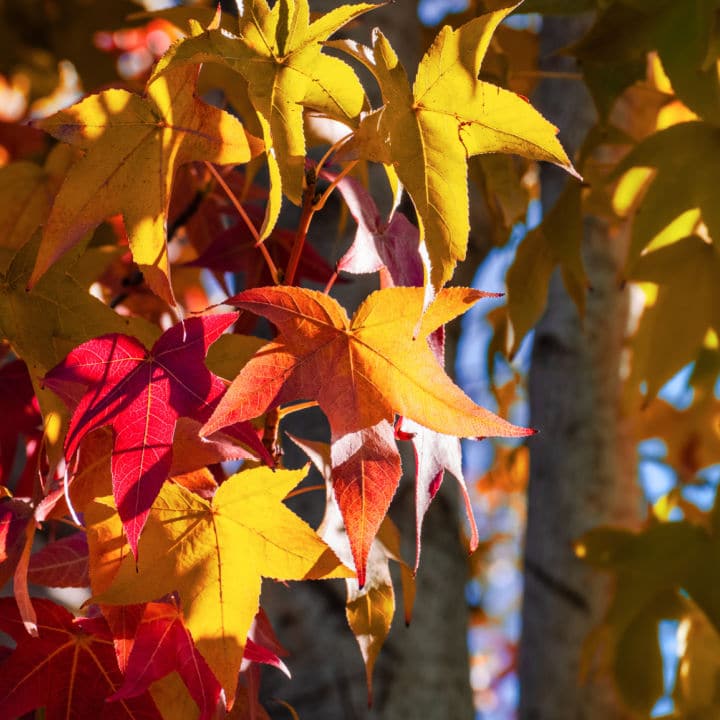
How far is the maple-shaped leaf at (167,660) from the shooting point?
1.60 ft

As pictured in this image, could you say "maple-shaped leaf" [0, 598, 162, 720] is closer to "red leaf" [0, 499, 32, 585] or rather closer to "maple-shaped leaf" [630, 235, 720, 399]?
"red leaf" [0, 499, 32, 585]

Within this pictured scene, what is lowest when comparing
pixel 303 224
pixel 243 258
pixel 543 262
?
pixel 543 262

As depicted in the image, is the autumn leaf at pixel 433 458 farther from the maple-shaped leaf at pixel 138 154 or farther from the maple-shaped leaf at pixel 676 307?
the maple-shaped leaf at pixel 676 307

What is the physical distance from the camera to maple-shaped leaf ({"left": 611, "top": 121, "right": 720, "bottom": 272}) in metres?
0.81

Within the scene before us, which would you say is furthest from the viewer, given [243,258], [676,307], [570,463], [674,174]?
[570,463]

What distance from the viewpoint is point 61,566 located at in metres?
0.55

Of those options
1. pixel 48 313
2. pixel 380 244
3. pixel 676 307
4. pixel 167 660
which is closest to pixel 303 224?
pixel 380 244

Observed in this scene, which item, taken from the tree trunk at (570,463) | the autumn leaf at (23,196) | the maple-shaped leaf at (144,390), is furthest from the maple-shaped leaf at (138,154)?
the tree trunk at (570,463)

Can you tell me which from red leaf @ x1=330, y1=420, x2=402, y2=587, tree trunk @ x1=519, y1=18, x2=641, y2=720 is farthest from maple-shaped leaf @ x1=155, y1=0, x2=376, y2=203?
tree trunk @ x1=519, y1=18, x2=641, y2=720

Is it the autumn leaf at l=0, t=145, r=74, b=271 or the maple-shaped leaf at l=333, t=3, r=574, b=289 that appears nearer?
the maple-shaped leaf at l=333, t=3, r=574, b=289

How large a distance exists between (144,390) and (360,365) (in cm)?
12

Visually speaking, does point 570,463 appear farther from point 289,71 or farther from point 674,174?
point 289,71

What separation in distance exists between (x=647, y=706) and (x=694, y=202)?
0.61m

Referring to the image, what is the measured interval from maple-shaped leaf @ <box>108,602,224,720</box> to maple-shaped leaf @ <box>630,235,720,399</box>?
604 mm
